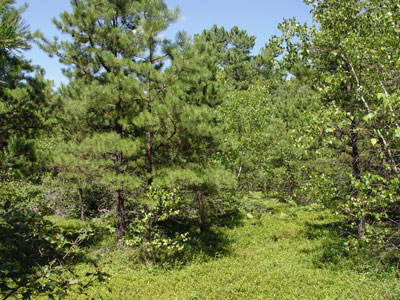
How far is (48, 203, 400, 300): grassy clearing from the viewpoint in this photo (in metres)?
7.41

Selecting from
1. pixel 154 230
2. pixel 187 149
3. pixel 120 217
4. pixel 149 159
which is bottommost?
pixel 154 230

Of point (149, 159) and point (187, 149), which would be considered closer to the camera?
point (149, 159)

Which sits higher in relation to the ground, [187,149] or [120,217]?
[187,149]

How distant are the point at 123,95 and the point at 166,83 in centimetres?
159

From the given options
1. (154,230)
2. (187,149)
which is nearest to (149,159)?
(187,149)

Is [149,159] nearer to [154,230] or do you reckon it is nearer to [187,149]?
[187,149]

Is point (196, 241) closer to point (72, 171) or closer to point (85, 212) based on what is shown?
point (72, 171)

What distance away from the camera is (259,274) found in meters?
8.78

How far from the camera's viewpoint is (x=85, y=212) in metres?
17.7

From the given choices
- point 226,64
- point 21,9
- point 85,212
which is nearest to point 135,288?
point 21,9

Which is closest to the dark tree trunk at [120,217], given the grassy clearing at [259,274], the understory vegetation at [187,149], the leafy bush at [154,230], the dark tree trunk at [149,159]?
the understory vegetation at [187,149]

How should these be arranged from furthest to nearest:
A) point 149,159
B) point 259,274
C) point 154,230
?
1. point 149,159
2. point 154,230
3. point 259,274

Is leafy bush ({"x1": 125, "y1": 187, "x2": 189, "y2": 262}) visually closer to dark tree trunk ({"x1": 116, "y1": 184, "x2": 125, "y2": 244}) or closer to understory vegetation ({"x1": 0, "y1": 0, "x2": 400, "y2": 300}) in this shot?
understory vegetation ({"x1": 0, "y1": 0, "x2": 400, "y2": 300})

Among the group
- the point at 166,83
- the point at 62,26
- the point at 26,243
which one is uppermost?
the point at 62,26
